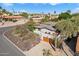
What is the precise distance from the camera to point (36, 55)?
556 centimetres

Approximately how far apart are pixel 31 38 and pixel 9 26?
1.10 feet

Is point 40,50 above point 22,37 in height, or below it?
below

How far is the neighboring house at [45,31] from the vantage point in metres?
5.70

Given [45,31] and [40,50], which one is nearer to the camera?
[40,50]

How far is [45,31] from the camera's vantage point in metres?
5.71

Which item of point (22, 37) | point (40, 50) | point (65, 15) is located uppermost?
point (65, 15)

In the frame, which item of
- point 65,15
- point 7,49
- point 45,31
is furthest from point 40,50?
point 65,15

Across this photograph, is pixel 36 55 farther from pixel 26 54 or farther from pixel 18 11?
pixel 18 11

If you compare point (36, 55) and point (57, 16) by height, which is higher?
point (57, 16)

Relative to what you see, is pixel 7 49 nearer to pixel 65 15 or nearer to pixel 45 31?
pixel 45 31

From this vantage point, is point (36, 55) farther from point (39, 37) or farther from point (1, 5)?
point (1, 5)

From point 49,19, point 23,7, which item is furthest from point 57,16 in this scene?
point 23,7

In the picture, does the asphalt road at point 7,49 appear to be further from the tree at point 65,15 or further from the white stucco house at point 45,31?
the tree at point 65,15

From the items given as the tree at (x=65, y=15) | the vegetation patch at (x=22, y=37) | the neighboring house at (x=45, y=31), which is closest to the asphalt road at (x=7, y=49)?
the vegetation patch at (x=22, y=37)
